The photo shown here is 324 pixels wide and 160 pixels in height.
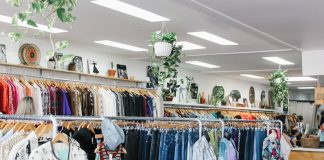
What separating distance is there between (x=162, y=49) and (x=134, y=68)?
457cm

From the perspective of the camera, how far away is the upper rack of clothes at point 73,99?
678cm

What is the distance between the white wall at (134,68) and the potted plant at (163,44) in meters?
→ 1.77

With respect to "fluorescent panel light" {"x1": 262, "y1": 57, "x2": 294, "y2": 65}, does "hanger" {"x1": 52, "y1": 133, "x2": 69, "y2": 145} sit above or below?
below

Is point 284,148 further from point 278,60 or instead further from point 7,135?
point 278,60

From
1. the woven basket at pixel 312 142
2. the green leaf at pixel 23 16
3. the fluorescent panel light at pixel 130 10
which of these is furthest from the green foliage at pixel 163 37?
the green leaf at pixel 23 16

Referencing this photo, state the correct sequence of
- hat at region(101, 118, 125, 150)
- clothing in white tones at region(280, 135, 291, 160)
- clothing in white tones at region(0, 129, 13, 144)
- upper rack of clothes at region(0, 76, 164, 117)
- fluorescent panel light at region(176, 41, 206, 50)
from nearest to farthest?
clothing in white tones at region(0, 129, 13, 144), hat at region(101, 118, 125, 150), clothing in white tones at region(280, 135, 291, 160), upper rack of clothes at region(0, 76, 164, 117), fluorescent panel light at region(176, 41, 206, 50)

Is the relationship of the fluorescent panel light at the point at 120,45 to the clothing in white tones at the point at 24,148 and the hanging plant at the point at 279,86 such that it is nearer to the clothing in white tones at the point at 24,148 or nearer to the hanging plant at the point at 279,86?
the hanging plant at the point at 279,86

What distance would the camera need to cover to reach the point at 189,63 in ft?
37.9

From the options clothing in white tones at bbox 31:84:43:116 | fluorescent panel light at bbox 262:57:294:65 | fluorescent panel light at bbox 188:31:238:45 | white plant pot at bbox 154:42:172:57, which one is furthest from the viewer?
fluorescent panel light at bbox 262:57:294:65

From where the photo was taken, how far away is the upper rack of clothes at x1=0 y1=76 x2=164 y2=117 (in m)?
6.78

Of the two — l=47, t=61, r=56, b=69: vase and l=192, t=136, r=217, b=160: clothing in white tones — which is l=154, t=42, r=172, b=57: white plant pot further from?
l=47, t=61, r=56, b=69: vase

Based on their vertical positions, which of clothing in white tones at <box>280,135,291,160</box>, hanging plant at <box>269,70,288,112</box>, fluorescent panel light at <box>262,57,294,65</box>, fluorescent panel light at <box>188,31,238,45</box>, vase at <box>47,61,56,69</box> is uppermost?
fluorescent panel light at <box>188,31,238,45</box>

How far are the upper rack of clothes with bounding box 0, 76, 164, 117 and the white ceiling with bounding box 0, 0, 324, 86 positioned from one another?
39.2 inches

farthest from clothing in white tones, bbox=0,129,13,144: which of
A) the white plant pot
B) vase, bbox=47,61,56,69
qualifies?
vase, bbox=47,61,56,69
